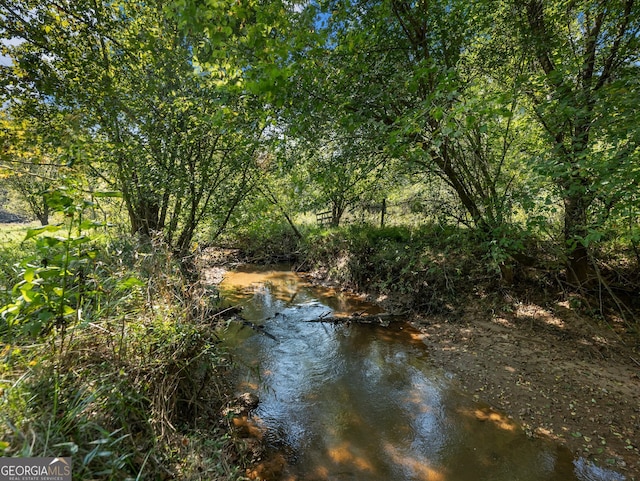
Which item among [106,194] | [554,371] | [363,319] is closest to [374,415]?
[554,371]

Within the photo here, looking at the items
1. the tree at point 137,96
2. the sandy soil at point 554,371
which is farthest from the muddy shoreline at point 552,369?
the tree at point 137,96

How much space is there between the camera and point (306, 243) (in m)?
11.9

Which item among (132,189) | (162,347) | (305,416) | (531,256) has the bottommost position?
(305,416)

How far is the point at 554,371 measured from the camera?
403 cm

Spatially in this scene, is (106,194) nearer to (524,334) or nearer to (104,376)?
(104,376)

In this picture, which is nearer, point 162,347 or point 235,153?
point 162,347

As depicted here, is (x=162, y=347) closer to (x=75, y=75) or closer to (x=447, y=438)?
(x=447, y=438)


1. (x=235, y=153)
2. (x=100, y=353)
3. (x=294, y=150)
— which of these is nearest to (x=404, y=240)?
(x=294, y=150)

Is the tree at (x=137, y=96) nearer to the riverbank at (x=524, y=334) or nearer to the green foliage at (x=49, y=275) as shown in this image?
the green foliage at (x=49, y=275)

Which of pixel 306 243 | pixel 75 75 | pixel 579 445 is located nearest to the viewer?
pixel 579 445

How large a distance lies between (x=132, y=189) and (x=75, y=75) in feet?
7.15

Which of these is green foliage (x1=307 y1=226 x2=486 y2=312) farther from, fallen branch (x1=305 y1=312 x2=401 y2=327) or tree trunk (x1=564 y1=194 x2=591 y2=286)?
tree trunk (x1=564 y1=194 x2=591 y2=286)

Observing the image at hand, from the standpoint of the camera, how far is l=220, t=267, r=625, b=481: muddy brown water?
2734 mm

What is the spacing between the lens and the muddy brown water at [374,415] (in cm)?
273
